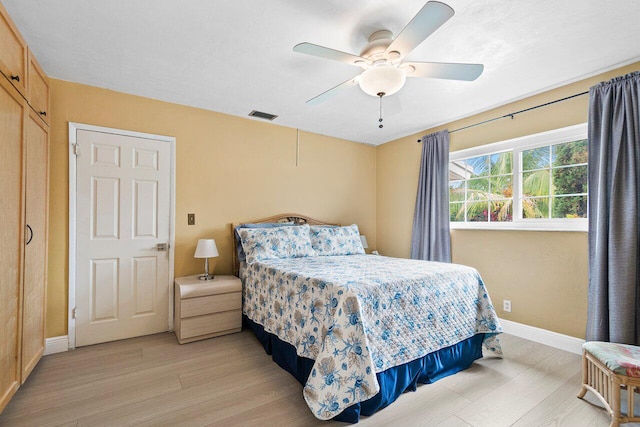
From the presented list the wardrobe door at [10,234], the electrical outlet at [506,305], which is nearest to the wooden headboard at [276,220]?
the wardrobe door at [10,234]

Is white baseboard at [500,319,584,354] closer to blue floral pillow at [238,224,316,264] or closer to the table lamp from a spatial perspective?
blue floral pillow at [238,224,316,264]

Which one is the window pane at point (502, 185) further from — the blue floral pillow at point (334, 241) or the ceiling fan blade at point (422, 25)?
the ceiling fan blade at point (422, 25)

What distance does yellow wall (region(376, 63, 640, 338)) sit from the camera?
2582 mm

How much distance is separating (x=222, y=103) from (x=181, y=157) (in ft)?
2.44

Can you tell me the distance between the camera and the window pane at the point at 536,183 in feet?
9.48

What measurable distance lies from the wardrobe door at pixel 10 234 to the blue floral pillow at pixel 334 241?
8.05 ft

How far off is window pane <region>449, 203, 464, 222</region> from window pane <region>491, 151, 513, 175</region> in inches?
21.8

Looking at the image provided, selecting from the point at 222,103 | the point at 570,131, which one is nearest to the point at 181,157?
the point at 222,103

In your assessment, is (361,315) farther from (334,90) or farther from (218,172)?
(218,172)

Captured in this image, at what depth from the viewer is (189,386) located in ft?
6.59

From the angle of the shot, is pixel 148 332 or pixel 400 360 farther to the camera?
pixel 148 332

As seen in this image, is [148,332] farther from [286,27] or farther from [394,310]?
[286,27]

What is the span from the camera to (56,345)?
2.50m

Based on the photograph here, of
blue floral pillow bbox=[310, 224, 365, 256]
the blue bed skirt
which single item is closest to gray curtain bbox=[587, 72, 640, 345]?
the blue bed skirt
